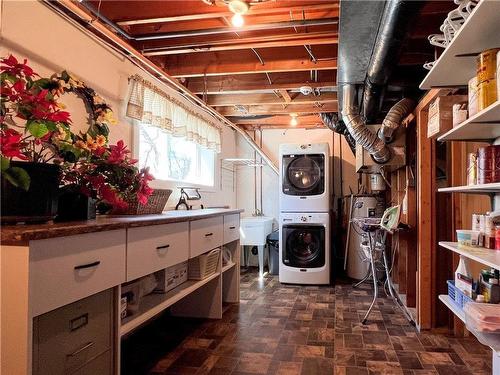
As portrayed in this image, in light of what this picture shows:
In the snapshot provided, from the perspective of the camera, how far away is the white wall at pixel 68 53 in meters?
1.80

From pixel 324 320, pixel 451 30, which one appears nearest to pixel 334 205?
pixel 324 320

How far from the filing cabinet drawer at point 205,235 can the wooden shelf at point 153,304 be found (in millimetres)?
255

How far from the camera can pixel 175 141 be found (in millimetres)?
3721

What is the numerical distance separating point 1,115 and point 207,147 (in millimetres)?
2810

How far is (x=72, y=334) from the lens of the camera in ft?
4.38

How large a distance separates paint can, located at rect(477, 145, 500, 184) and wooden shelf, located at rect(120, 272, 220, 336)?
1.76 m

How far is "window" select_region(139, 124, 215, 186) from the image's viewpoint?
3.18m

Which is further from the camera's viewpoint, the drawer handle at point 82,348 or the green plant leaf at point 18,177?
the drawer handle at point 82,348

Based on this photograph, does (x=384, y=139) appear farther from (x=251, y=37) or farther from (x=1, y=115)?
(x=1, y=115)

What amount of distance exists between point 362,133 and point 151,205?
203 centimetres

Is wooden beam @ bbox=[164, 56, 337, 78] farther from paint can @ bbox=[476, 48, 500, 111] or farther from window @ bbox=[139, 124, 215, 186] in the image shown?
paint can @ bbox=[476, 48, 500, 111]

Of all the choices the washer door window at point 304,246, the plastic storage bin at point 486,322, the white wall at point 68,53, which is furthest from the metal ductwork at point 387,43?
the washer door window at point 304,246

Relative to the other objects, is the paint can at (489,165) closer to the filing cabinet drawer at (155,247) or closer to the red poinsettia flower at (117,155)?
the filing cabinet drawer at (155,247)

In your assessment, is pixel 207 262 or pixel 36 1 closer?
pixel 36 1
